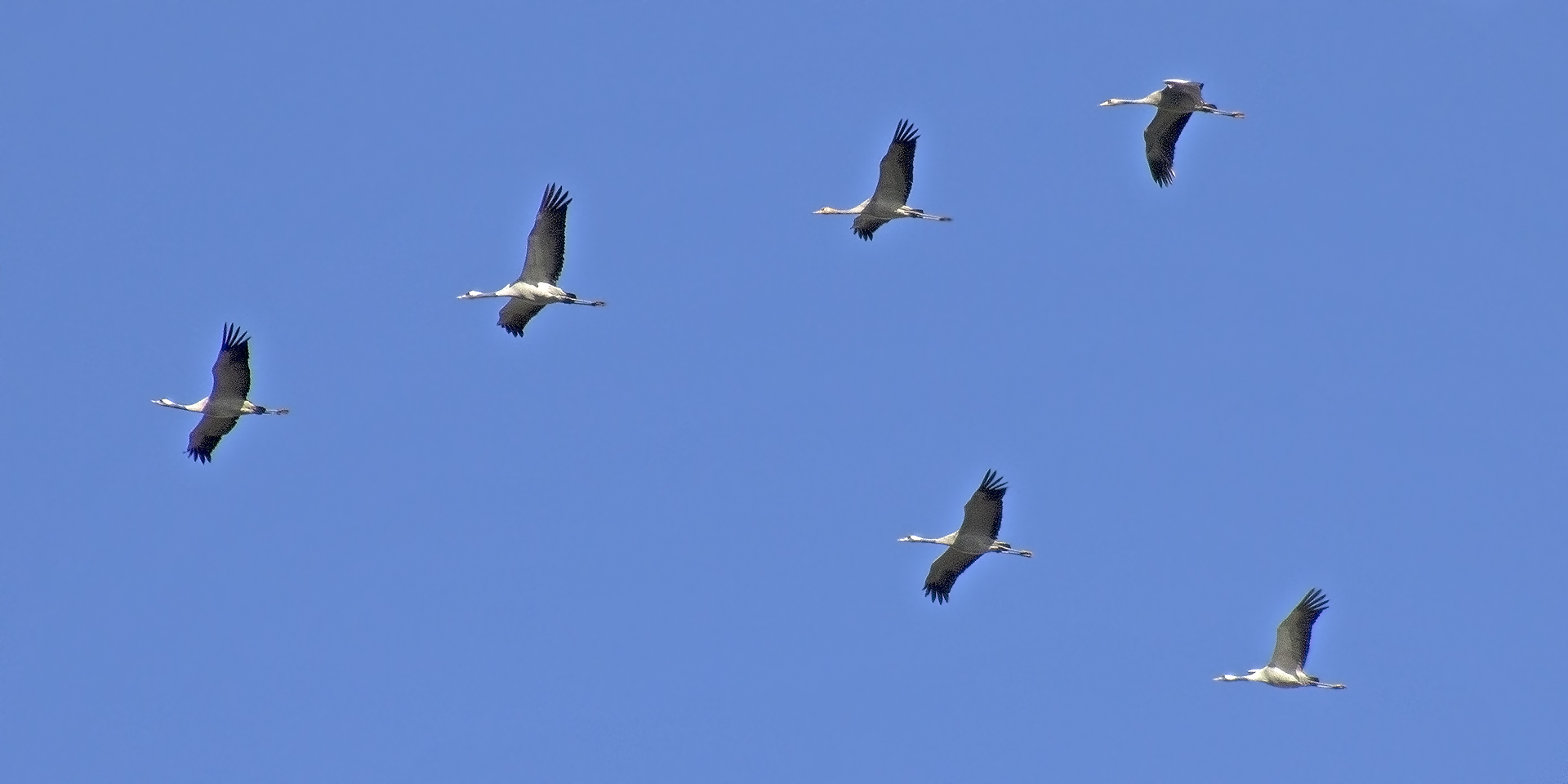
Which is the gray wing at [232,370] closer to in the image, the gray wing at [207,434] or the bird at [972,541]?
the gray wing at [207,434]

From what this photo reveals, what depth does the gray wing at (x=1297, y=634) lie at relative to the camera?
37.8m

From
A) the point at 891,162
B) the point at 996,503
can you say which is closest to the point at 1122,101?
the point at 891,162

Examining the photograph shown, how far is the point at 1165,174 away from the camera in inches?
1596

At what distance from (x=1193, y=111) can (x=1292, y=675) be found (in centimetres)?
1016

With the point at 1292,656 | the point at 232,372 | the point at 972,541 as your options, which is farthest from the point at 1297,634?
the point at 232,372

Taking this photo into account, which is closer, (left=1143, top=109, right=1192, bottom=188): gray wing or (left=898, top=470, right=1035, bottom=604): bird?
(left=898, top=470, right=1035, bottom=604): bird

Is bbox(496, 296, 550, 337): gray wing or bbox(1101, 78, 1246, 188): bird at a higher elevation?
bbox(1101, 78, 1246, 188): bird

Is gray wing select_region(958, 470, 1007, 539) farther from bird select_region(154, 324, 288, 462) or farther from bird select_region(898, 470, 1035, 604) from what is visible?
bird select_region(154, 324, 288, 462)

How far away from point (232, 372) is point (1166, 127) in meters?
17.0

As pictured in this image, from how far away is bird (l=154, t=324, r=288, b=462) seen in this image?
1476 inches

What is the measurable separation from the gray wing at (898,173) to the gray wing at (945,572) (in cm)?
616

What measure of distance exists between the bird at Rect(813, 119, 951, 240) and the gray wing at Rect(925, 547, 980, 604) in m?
5.84

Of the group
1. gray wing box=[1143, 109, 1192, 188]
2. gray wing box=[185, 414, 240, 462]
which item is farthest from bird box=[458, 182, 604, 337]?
gray wing box=[1143, 109, 1192, 188]

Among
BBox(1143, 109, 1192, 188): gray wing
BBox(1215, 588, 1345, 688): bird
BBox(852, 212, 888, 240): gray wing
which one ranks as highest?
BBox(1143, 109, 1192, 188): gray wing
